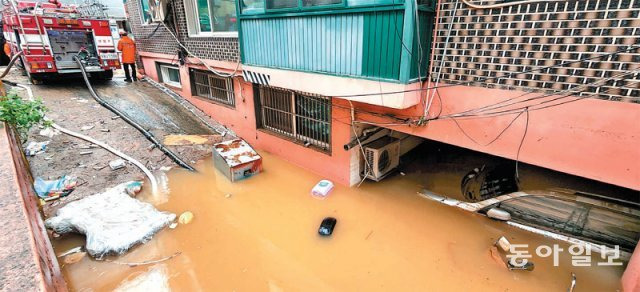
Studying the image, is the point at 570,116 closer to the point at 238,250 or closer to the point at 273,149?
the point at 238,250

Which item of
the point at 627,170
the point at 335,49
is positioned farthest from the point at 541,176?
the point at 335,49

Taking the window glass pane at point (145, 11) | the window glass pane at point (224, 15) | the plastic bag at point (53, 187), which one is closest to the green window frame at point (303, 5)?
the window glass pane at point (224, 15)

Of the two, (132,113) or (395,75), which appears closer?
(395,75)

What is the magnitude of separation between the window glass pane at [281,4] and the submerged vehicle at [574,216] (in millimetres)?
4861

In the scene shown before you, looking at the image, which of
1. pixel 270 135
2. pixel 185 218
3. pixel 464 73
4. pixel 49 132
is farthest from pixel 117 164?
pixel 464 73

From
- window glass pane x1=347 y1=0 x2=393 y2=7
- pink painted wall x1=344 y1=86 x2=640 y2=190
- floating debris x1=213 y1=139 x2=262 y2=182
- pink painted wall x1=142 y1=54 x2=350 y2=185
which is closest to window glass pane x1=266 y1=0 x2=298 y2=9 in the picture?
window glass pane x1=347 y1=0 x2=393 y2=7

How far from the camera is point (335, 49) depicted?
4543 mm

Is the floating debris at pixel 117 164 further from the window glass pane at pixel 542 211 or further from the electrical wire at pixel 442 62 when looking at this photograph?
the window glass pane at pixel 542 211

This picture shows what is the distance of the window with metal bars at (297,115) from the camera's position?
6387 mm

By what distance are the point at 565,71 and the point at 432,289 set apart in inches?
121

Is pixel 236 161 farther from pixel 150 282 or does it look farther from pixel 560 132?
pixel 560 132

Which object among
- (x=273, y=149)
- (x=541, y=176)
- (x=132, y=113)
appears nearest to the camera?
(x=541, y=176)

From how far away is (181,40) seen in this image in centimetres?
873

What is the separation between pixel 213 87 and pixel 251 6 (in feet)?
12.9
